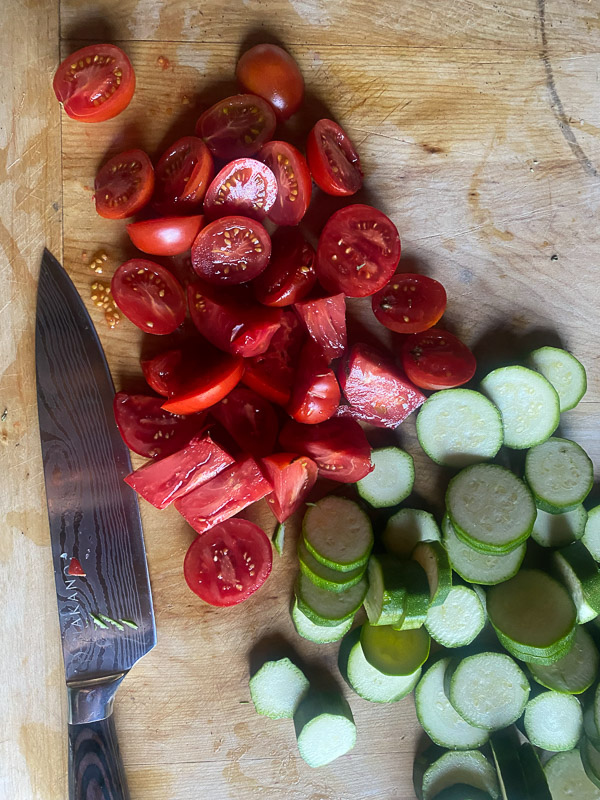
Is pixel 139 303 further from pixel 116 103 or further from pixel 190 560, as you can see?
pixel 190 560

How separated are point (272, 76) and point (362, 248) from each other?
2.64ft

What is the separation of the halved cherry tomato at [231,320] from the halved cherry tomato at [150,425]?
36 centimetres

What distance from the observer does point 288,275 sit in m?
2.46

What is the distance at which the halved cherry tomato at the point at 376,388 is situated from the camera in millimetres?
2514

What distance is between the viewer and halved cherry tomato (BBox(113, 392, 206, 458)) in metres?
2.50

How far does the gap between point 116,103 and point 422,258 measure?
1.45m

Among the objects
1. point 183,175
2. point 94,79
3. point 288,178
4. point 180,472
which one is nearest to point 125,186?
point 183,175

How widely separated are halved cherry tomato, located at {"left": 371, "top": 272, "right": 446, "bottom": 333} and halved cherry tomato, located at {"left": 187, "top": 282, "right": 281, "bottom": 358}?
48 cm

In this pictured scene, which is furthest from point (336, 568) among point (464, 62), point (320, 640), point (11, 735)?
point (464, 62)

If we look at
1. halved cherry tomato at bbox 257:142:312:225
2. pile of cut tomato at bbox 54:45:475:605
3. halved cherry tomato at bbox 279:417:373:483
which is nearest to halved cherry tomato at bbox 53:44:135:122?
pile of cut tomato at bbox 54:45:475:605

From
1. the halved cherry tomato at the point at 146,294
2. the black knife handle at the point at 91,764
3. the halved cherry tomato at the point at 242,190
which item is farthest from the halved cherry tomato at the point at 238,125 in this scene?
the black knife handle at the point at 91,764

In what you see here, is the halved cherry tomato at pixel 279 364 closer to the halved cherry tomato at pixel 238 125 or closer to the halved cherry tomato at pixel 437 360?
the halved cherry tomato at pixel 437 360

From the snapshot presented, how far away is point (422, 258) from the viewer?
2.68 meters

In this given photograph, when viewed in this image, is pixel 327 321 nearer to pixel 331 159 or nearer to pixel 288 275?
pixel 288 275
